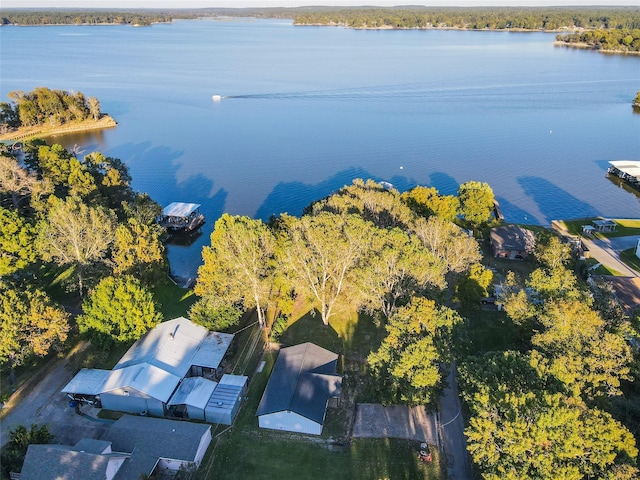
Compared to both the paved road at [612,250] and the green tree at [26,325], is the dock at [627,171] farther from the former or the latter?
the green tree at [26,325]

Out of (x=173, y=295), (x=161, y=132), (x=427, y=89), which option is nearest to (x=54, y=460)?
(x=173, y=295)

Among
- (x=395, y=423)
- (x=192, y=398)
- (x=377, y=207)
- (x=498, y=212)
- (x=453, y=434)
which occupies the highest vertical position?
(x=377, y=207)

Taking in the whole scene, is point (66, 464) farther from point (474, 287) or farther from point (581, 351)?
point (474, 287)

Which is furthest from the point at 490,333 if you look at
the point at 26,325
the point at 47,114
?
the point at 47,114

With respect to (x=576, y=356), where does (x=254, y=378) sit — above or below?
below

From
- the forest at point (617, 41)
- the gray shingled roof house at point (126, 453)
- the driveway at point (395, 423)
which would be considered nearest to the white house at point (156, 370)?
the gray shingled roof house at point (126, 453)

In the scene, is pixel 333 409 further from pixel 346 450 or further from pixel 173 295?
pixel 173 295

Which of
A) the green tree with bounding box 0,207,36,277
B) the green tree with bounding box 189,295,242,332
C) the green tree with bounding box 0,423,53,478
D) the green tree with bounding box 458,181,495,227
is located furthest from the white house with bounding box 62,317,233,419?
the green tree with bounding box 458,181,495,227
